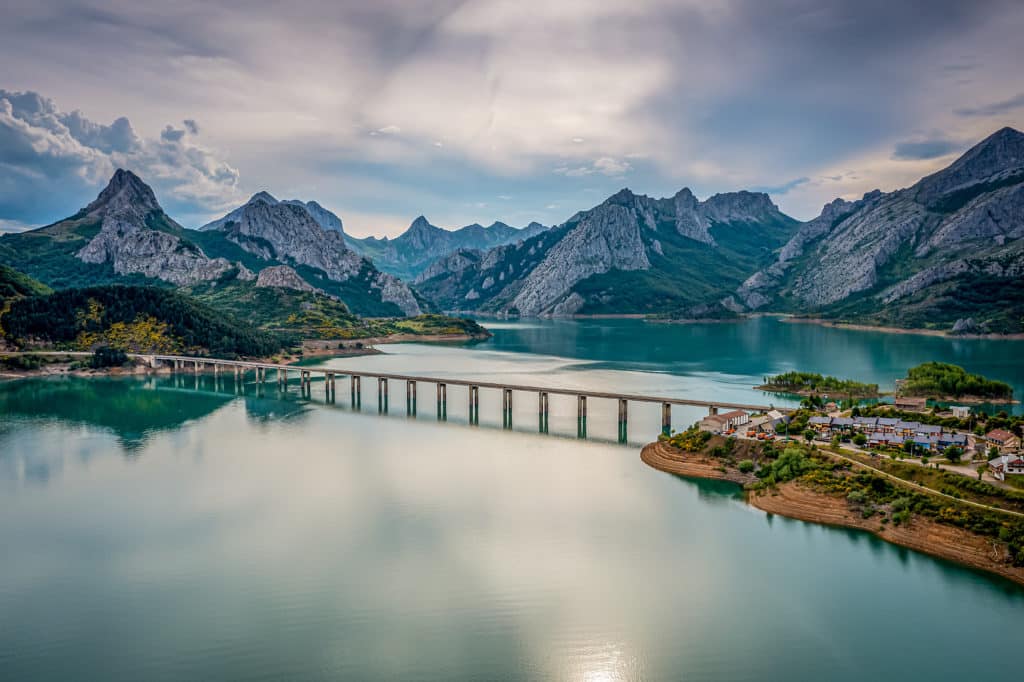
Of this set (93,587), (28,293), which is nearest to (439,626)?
(93,587)

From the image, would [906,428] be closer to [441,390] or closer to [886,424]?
[886,424]

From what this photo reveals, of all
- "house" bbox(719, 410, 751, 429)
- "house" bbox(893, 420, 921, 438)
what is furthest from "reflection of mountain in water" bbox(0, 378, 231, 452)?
"house" bbox(893, 420, 921, 438)

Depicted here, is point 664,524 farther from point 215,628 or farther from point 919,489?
point 215,628

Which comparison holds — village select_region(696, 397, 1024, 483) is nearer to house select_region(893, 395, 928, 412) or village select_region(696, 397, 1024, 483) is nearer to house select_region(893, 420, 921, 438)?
house select_region(893, 420, 921, 438)

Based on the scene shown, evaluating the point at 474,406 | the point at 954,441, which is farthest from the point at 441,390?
the point at 954,441

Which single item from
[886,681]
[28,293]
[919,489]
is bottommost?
[886,681]

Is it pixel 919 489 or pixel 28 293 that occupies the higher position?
pixel 28 293

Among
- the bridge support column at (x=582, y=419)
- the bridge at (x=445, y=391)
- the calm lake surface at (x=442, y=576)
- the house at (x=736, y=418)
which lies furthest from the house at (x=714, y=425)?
the bridge support column at (x=582, y=419)

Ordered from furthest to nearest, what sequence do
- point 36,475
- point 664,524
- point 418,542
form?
point 36,475 < point 664,524 < point 418,542
